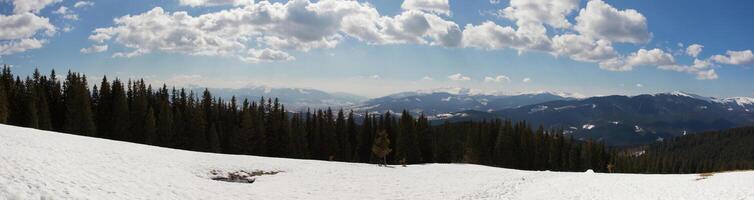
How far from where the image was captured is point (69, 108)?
7750 cm

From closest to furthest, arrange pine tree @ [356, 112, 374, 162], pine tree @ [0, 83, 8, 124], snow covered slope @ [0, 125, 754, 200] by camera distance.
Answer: snow covered slope @ [0, 125, 754, 200], pine tree @ [0, 83, 8, 124], pine tree @ [356, 112, 374, 162]

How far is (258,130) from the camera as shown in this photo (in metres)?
95.5

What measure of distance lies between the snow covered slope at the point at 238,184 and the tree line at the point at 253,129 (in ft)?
85.6

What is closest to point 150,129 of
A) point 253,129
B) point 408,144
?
point 253,129

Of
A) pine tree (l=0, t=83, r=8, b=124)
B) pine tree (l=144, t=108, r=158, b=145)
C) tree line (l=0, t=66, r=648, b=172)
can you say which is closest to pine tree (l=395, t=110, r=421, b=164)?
tree line (l=0, t=66, r=648, b=172)

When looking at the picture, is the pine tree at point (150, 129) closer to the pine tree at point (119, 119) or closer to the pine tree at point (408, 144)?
the pine tree at point (119, 119)

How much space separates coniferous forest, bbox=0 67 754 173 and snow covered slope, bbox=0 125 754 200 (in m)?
28.2

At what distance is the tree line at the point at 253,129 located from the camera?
78.4m

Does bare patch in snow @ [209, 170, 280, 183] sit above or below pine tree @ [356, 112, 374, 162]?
→ above

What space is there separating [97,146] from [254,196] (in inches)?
609

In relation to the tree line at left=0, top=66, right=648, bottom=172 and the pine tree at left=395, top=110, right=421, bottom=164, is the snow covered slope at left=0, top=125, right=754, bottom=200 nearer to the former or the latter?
the tree line at left=0, top=66, right=648, bottom=172

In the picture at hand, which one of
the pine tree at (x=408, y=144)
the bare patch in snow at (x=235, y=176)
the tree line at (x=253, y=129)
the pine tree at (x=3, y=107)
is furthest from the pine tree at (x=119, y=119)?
the bare patch in snow at (x=235, y=176)

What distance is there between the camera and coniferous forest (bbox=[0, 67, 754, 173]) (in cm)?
7850

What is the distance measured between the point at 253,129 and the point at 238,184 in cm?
6774
